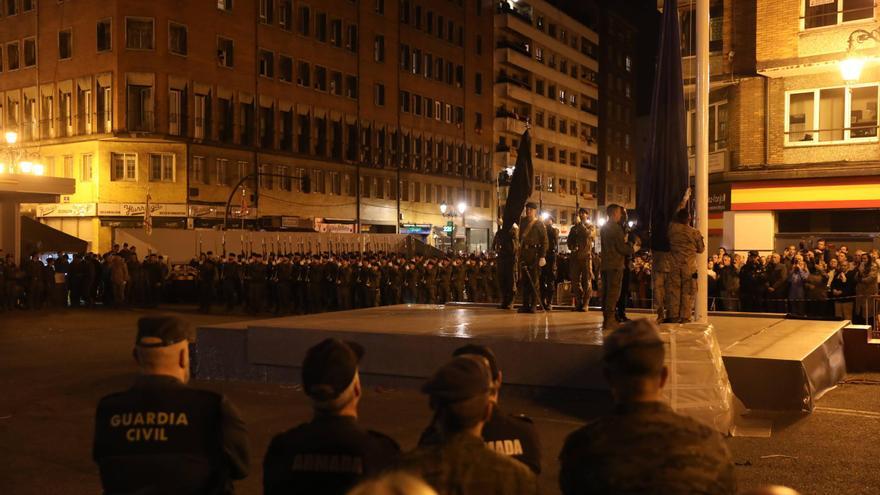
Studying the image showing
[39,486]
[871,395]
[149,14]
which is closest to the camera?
[39,486]

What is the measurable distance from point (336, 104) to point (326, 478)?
57.0m

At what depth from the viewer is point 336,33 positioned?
58.9 meters

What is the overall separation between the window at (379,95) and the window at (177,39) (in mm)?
17066

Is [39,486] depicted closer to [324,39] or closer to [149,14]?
[149,14]

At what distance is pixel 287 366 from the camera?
13516mm

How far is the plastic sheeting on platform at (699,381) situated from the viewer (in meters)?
9.76

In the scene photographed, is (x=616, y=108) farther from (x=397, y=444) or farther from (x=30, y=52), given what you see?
(x=397, y=444)

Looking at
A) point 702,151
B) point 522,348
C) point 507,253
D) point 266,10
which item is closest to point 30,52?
point 266,10

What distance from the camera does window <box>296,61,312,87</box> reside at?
5588 cm

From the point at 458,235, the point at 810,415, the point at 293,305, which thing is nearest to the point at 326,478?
the point at 810,415

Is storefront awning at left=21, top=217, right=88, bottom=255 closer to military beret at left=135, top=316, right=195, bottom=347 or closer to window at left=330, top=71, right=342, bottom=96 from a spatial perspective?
window at left=330, top=71, right=342, bottom=96

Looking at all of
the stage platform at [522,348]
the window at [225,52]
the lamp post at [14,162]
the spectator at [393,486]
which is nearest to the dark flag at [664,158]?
the stage platform at [522,348]

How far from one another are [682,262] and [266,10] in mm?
45805

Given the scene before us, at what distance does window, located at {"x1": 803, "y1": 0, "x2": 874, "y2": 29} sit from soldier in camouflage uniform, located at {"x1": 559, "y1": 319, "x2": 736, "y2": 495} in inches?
924
